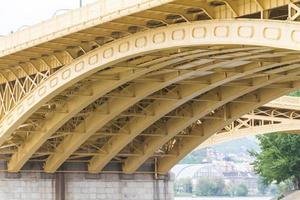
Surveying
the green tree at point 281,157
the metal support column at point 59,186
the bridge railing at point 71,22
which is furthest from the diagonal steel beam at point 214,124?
the green tree at point 281,157

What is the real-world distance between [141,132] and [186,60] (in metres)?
12.8

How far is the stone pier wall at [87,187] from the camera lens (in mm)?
50781

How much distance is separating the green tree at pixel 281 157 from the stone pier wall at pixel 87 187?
56.3 feet

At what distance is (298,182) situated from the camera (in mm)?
73438

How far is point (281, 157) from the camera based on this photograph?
233 ft

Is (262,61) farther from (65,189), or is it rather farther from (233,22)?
(65,189)

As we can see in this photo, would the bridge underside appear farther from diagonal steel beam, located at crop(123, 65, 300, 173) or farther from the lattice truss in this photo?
the lattice truss

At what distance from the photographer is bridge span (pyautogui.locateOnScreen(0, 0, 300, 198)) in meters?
30.1

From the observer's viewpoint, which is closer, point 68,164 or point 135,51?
point 135,51

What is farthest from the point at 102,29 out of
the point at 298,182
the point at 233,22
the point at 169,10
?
the point at 298,182

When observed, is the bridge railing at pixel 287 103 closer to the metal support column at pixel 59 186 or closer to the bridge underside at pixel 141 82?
the bridge underside at pixel 141 82

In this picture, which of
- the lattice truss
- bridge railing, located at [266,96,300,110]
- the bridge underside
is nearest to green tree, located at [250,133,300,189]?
the lattice truss

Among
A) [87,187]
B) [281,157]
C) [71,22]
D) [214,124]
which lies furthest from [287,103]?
[71,22]

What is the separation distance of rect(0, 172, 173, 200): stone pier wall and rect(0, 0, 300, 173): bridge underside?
0.61 meters
